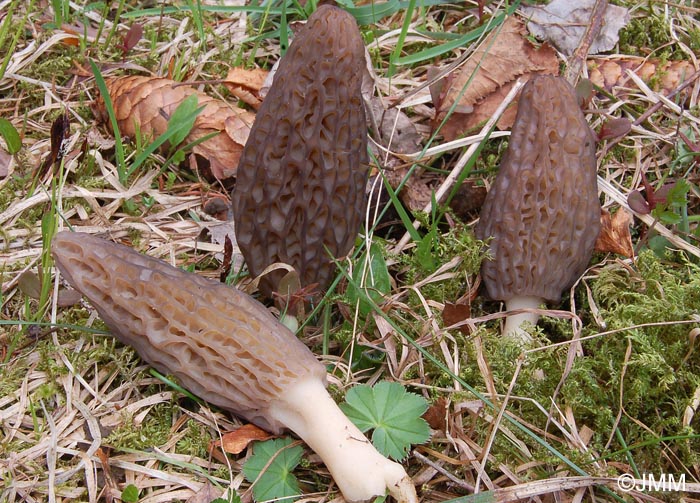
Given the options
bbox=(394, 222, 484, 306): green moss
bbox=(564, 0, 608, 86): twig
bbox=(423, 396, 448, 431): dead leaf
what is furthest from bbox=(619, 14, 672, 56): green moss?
bbox=(423, 396, 448, 431): dead leaf

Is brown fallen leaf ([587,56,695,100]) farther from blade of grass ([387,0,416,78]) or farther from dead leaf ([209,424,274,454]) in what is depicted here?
dead leaf ([209,424,274,454])

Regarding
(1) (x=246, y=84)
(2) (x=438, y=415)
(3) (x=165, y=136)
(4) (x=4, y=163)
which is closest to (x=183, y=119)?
(3) (x=165, y=136)

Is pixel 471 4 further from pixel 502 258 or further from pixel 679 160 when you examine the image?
pixel 502 258

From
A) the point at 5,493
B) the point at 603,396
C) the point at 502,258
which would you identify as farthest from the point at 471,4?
the point at 5,493

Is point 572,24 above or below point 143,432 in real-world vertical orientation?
above

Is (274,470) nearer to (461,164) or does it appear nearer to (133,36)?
(461,164)

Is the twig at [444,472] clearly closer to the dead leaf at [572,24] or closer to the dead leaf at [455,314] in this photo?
the dead leaf at [455,314]
